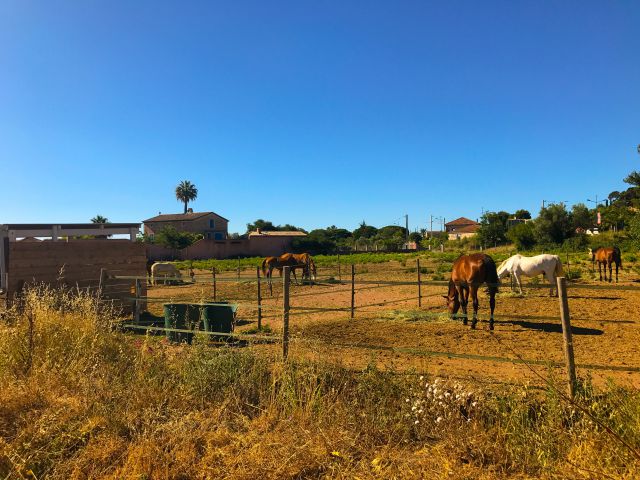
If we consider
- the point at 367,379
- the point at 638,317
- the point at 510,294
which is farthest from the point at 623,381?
the point at 510,294

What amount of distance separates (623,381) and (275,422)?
4211 mm

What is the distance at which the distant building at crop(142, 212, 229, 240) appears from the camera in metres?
72.4

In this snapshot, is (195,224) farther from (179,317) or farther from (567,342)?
(567,342)

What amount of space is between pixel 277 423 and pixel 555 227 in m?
46.0

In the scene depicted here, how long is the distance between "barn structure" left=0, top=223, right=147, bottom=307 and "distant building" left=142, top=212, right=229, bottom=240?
2312 inches

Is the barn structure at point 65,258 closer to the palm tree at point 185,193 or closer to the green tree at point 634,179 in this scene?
the green tree at point 634,179

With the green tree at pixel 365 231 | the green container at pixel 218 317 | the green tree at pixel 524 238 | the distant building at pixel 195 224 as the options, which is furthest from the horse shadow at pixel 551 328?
the green tree at pixel 365 231

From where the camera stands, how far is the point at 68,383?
13.7ft

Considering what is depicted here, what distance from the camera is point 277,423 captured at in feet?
11.8

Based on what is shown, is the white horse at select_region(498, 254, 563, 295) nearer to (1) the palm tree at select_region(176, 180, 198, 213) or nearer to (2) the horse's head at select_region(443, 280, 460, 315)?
(2) the horse's head at select_region(443, 280, 460, 315)

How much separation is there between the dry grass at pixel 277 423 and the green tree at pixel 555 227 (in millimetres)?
44276

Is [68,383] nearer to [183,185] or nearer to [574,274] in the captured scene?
[574,274]

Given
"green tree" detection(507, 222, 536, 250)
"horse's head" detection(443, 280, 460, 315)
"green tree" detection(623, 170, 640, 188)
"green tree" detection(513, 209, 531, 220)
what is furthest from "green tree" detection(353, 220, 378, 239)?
"horse's head" detection(443, 280, 460, 315)

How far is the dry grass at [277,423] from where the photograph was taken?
2898 millimetres
